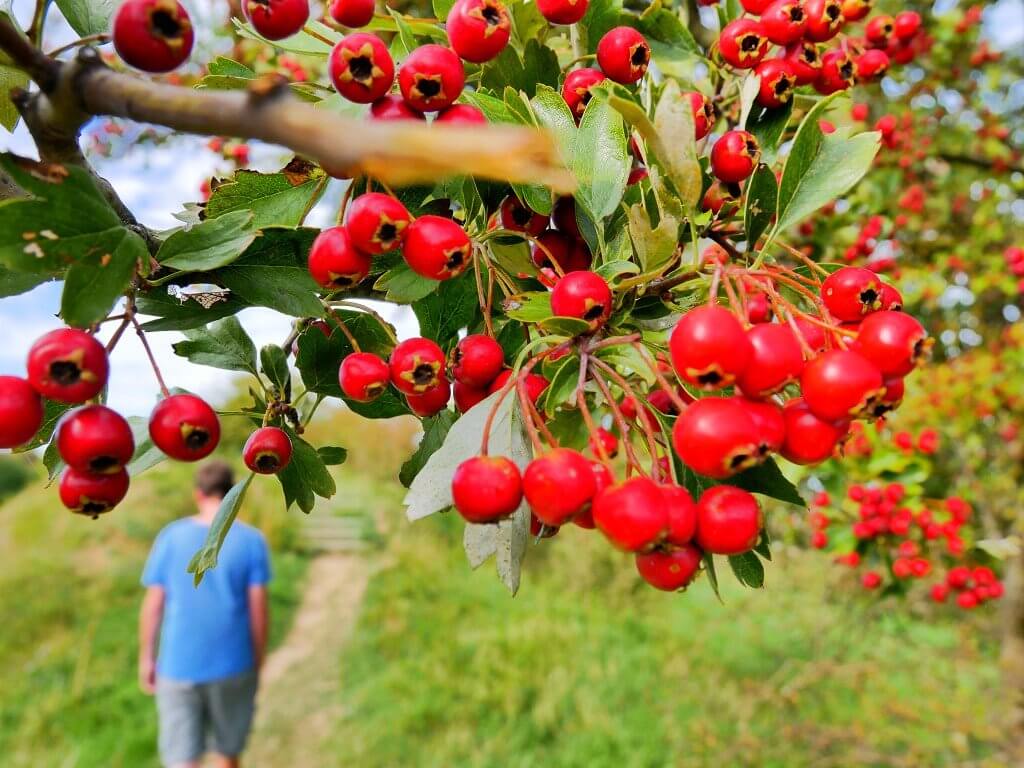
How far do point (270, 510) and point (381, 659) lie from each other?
16.6 feet

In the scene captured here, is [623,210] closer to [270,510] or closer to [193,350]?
[193,350]

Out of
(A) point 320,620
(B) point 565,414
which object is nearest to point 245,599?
(A) point 320,620

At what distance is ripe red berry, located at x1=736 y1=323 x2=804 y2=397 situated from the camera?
2.16 feet

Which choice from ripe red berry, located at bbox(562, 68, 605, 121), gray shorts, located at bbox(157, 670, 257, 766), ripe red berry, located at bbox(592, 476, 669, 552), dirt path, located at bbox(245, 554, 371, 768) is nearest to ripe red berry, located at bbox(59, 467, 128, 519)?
ripe red berry, located at bbox(592, 476, 669, 552)

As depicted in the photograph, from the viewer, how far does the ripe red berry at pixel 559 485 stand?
66cm

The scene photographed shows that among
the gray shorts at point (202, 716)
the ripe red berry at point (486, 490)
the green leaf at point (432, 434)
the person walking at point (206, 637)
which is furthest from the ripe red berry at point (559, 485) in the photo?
the gray shorts at point (202, 716)

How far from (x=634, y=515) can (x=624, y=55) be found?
606mm

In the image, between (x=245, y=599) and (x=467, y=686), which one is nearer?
(x=245, y=599)

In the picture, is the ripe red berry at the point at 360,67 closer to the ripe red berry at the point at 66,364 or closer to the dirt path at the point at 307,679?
the ripe red berry at the point at 66,364

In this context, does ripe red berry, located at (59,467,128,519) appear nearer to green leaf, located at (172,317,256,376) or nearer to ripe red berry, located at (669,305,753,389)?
green leaf, located at (172,317,256,376)

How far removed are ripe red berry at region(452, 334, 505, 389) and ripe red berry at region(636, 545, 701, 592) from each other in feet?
0.97

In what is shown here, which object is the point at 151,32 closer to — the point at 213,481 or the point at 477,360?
the point at 477,360

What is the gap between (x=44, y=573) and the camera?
28.5ft

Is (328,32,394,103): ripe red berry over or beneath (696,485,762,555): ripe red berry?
over
